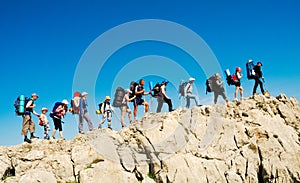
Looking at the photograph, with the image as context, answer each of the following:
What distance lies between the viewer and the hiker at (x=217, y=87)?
22438mm

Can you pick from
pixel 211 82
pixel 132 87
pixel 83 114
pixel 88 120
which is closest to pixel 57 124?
pixel 83 114

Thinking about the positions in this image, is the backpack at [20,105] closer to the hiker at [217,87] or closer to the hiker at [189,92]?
the hiker at [189,92]

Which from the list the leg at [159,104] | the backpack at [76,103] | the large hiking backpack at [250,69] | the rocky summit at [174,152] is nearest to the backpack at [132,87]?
the rocky summit at [174,152]

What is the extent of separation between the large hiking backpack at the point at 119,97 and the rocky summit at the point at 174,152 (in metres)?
1.70

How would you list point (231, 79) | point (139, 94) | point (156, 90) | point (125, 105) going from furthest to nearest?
1. point (231, 79)
2. point (156, 90)
3. point (139, 94)
4. point (125, 105)

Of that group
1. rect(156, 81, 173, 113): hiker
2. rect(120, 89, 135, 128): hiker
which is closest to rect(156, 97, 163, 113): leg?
rect(156, 81, 173, 113): hiker

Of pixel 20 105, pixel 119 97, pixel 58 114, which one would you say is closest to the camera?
pixel 20 105

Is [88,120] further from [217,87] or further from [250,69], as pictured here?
[250,69]

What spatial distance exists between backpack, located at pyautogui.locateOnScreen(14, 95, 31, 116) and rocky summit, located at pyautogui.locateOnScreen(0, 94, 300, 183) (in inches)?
75.5

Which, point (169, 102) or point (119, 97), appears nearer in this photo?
point (119, 97)

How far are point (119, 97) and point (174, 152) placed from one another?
499 cm

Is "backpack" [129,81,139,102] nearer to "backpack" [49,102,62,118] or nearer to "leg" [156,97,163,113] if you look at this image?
"leg" [156,97,163,113]

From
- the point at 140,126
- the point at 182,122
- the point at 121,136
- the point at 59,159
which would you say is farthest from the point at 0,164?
the point at 182,122

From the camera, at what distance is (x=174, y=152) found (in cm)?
1759
